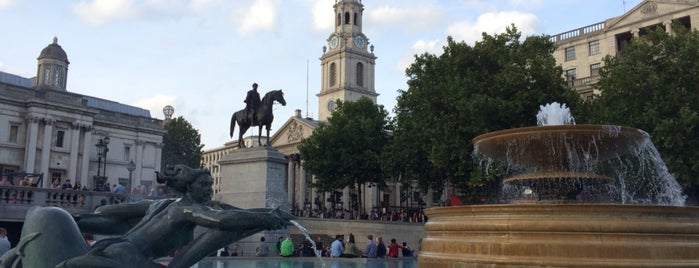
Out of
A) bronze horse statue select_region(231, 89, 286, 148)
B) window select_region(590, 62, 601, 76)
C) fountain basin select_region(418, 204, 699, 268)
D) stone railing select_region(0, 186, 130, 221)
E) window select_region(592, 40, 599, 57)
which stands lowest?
fountain basin select_region(418, 204, 699, 268)

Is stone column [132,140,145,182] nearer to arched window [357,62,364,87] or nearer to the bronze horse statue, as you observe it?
arched window [357,62,364,87]

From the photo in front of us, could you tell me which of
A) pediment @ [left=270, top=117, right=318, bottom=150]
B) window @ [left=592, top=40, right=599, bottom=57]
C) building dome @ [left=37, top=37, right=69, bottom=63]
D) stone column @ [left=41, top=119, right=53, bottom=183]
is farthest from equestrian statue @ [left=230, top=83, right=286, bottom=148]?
pediment @ [left=270, top=117, right=318, bottom=150]

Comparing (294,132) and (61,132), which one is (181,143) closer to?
(294,132)

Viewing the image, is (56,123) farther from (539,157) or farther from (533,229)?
(533,229)

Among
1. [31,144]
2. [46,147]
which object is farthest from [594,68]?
[31,144]

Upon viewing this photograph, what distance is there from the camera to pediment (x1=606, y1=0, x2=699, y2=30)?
43.8m

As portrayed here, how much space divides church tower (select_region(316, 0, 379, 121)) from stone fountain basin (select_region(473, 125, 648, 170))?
239ft

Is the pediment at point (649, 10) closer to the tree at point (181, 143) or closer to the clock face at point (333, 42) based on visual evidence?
the clock face at point (333, 42)

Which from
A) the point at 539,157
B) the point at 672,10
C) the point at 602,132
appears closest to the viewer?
the point at 602,132

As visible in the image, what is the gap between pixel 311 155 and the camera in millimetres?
50312

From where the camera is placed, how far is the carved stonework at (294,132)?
79.9m

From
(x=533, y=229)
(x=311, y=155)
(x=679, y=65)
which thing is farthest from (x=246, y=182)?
(x=311, y=155)

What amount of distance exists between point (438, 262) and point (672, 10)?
42032mm

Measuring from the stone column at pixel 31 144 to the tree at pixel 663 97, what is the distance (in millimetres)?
46408
